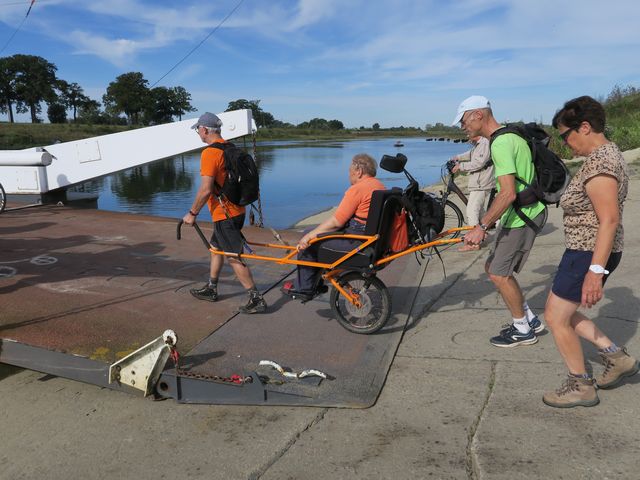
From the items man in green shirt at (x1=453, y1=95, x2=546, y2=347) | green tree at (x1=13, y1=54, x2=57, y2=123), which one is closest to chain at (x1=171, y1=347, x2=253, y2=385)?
man in green shirt at (x1=453, y1=95, x2=546, y2=347)

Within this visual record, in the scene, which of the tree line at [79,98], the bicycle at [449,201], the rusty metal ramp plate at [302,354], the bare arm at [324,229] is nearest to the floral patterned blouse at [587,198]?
the rusty metal ramp plate at [302,354]

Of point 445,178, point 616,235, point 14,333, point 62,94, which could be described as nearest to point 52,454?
point 14,333

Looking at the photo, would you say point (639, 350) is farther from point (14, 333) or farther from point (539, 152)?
point (14, 333)

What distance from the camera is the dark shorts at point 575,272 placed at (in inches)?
112

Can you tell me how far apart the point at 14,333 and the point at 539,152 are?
13.8 feet

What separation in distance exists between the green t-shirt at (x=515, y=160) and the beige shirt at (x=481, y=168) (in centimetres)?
330

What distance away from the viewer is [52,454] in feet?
9.79

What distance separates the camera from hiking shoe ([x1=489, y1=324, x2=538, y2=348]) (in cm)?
394

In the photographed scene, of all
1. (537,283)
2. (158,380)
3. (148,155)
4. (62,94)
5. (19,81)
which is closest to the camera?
(158,380)

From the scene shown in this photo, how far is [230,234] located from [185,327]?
0.95 meters

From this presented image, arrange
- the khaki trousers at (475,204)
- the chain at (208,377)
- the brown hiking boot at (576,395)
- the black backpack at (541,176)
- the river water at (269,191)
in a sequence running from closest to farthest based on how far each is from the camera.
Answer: the brown hiking boot at (576,395) < the chain at (208,377) < the black backpack at (541,176) < the khaki trousers at (475,204) < the river water at (269,191)

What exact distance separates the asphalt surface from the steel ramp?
144 millimetres

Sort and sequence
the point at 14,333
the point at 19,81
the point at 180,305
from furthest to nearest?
the point at 19,81, the point at 180,305, the point at 14,333

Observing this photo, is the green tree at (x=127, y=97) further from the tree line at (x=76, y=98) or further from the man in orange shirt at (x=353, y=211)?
the man in orange shirt at (x=353, y=211)
